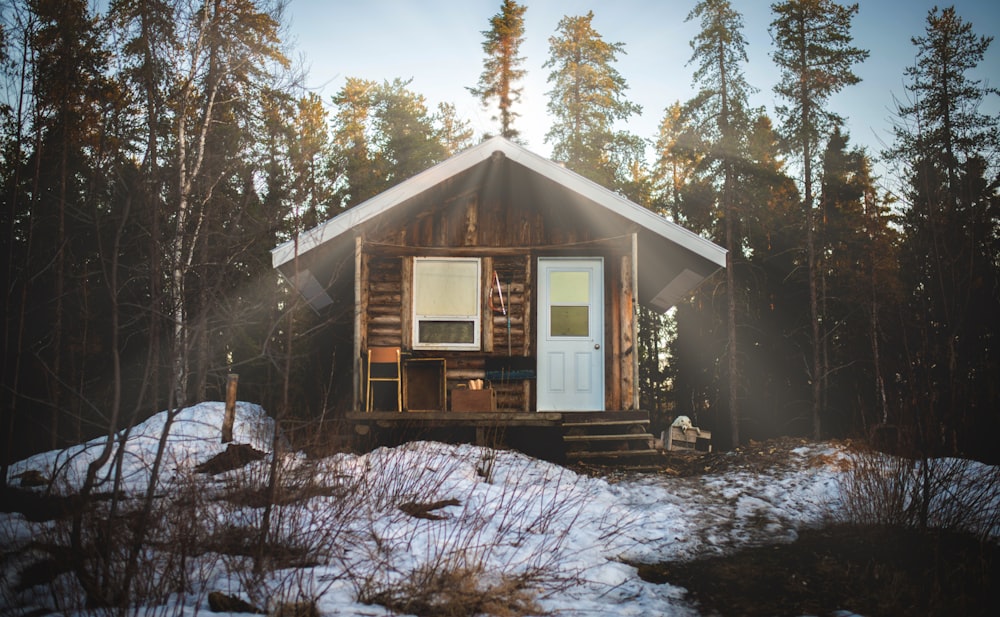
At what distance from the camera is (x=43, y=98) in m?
8.52

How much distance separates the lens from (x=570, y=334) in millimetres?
10844

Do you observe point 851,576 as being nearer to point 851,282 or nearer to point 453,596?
point 453,596

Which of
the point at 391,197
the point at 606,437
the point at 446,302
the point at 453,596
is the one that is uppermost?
the point at 391,197

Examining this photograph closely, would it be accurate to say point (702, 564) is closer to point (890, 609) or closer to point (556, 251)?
point (890, 609)

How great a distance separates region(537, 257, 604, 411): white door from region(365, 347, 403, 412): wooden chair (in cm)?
222

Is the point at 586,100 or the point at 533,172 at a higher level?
the point at 586,100

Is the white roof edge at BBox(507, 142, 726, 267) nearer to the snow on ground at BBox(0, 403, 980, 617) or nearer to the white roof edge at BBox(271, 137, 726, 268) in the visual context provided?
the white roof edge at BBox(271, 137, 726, 268)

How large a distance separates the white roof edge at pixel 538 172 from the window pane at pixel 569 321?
1699 millimetres

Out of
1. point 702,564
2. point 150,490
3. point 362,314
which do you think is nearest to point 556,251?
point 362,314

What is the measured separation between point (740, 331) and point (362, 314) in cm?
1753

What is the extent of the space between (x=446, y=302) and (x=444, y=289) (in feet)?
0.70

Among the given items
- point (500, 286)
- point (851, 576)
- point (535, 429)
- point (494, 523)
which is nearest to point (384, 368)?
point (500, 286)

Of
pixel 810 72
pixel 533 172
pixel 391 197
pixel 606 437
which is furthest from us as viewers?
pixel 810 72

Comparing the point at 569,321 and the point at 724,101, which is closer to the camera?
the point at 569,321
